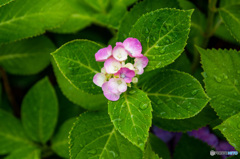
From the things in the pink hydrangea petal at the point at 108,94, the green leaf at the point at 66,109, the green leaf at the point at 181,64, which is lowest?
the green leaf at the point at 66,109

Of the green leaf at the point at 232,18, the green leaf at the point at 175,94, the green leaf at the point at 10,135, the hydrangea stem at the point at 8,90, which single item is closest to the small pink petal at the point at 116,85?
the green leaf at the point at 175,94

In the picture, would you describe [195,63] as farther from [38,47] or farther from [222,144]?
[38,47]

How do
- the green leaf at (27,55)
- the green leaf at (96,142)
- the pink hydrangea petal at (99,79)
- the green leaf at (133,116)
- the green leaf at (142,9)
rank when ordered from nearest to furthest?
the green leaf at (133,116) → the pink hydrangea petal at (99,79) → the green leaf at (96,142) → the green leaf at (142,9) → the green leaf at (27,55)

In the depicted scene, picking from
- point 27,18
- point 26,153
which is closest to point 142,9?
point 27,18

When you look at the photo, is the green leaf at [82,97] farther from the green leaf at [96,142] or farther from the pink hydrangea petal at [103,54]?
the pink hydrangea petal at [103,54]

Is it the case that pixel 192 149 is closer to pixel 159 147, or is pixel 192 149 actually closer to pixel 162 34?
pixel 159 147

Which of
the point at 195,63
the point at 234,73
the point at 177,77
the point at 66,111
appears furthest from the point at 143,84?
the point at 66,111
